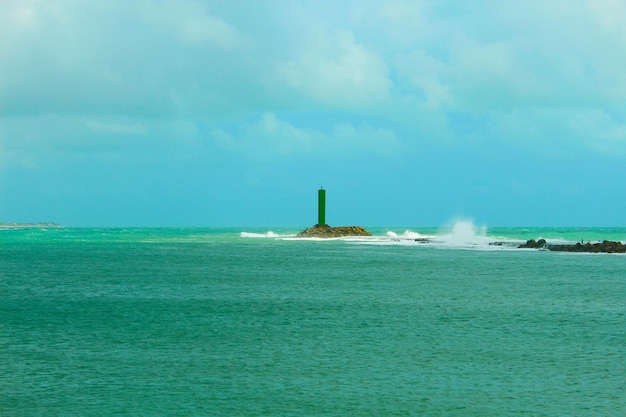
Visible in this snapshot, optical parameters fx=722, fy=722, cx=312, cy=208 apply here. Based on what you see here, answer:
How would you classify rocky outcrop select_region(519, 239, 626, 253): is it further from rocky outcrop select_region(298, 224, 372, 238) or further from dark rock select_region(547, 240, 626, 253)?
rocky outcrop select_region(298, 224, 372, 238)

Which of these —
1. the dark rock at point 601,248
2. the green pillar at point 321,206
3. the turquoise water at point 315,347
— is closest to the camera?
the turquoise water at point 315,347

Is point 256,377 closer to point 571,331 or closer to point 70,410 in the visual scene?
point 70,410

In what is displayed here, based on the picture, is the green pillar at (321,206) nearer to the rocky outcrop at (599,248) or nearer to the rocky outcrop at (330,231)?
the rocky outcrop at (330,231)

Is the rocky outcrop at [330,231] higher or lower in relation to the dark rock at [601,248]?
higher

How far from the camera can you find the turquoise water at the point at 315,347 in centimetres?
1709

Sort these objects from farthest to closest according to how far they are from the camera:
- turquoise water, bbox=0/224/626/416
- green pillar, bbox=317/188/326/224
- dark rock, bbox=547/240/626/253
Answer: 1. green pillar, bbox=317/188/326/224
2. dark rock, bbox=547/240/626/253
3. turquoise water, bbox=0/224/626/416

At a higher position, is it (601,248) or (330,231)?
(330,231)

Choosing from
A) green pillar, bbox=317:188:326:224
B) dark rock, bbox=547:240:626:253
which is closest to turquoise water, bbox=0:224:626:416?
dark rock, bbox=547:240:626:253

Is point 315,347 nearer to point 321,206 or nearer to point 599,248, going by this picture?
point 599,248

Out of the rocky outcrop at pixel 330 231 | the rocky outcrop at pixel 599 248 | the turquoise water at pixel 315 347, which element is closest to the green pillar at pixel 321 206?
the rocky outcrop at pixel 330 231

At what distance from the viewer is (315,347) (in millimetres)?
23156

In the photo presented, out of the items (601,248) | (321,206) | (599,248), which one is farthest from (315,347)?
(321,206)

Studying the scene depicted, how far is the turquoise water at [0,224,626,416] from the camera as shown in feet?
56.1

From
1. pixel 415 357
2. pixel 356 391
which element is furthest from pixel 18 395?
pixel 415 357
